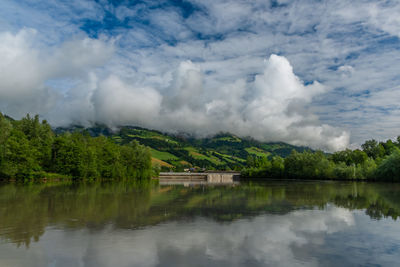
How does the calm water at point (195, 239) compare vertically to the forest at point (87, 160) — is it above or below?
below

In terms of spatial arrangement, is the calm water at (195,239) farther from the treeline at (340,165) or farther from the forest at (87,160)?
the treeline at (340,165)

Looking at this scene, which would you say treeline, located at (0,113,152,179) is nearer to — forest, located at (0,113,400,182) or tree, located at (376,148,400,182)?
forest, located at (0,113,400,182)

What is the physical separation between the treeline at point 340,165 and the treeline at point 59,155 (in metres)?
68.7

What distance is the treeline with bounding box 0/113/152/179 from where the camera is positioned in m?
76.9

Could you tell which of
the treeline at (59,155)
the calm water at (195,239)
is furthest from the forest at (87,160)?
the calm water at (195,239)

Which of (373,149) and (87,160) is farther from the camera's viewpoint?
(373,149)

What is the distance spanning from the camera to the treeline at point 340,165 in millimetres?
97044

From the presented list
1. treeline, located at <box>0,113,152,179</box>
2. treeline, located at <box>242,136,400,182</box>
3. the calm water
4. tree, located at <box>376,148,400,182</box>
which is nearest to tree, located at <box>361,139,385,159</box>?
treeline, located at <box>242,136,400,182</box>

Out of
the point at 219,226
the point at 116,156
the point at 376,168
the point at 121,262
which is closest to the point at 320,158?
the point at 376,168

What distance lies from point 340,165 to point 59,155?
340 feet

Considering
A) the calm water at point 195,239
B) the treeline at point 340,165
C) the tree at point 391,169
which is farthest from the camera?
the treeline at point 340,165

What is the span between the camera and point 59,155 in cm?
9269

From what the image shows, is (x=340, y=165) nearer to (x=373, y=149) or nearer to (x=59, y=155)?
(x=373, y=149)

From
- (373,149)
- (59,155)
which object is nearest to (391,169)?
(373,149)
